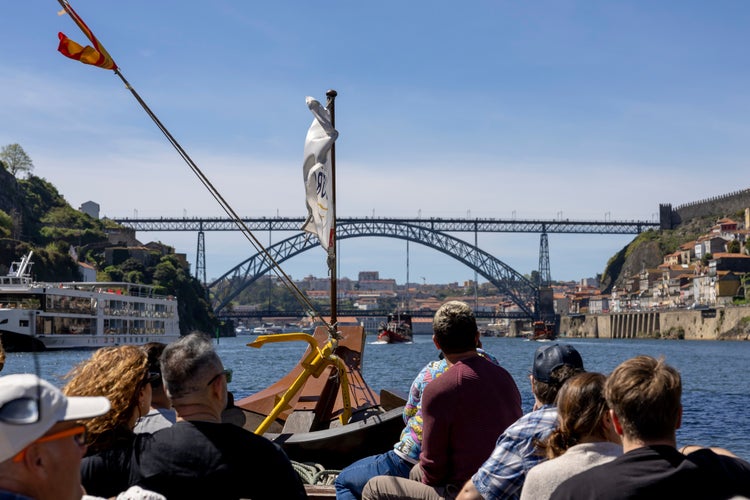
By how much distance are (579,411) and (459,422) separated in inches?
27.7

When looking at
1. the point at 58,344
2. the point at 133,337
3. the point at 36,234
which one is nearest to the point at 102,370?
the point at 58,344

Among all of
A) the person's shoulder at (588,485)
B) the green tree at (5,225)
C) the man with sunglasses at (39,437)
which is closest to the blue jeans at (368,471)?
the person's shoulder at (588,485)

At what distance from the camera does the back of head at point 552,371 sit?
2.78 meters

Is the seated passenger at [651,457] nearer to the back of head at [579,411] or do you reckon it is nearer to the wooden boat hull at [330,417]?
the back of head at [579,411]

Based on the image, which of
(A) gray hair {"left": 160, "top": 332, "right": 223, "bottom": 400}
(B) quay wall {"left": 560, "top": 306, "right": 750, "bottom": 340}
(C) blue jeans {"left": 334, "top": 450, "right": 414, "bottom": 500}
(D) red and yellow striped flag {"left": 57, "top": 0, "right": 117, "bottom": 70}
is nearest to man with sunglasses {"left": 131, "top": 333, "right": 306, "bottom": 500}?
(A) gray hair {"left": 160, "top": 332, "right": 223, "bottom": 400}

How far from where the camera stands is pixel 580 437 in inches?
93.4

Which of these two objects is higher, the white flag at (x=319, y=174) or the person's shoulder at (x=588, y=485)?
the white flag at (x=319, y=174)

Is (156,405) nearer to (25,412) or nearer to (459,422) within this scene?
(459,422)

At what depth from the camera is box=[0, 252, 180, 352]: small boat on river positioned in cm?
3475

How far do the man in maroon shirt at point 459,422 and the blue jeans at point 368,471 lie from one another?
0.98 feet

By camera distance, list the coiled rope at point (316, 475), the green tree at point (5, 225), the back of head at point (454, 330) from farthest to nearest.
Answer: the green tree at point (5, 225) < the coiled rope at point (316, 475) < the back of head at point (454, 330)

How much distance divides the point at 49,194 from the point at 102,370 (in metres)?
76.3

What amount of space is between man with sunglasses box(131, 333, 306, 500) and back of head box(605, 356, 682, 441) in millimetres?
775

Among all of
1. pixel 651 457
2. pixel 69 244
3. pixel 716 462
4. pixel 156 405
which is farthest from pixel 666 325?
pixel 651 457
